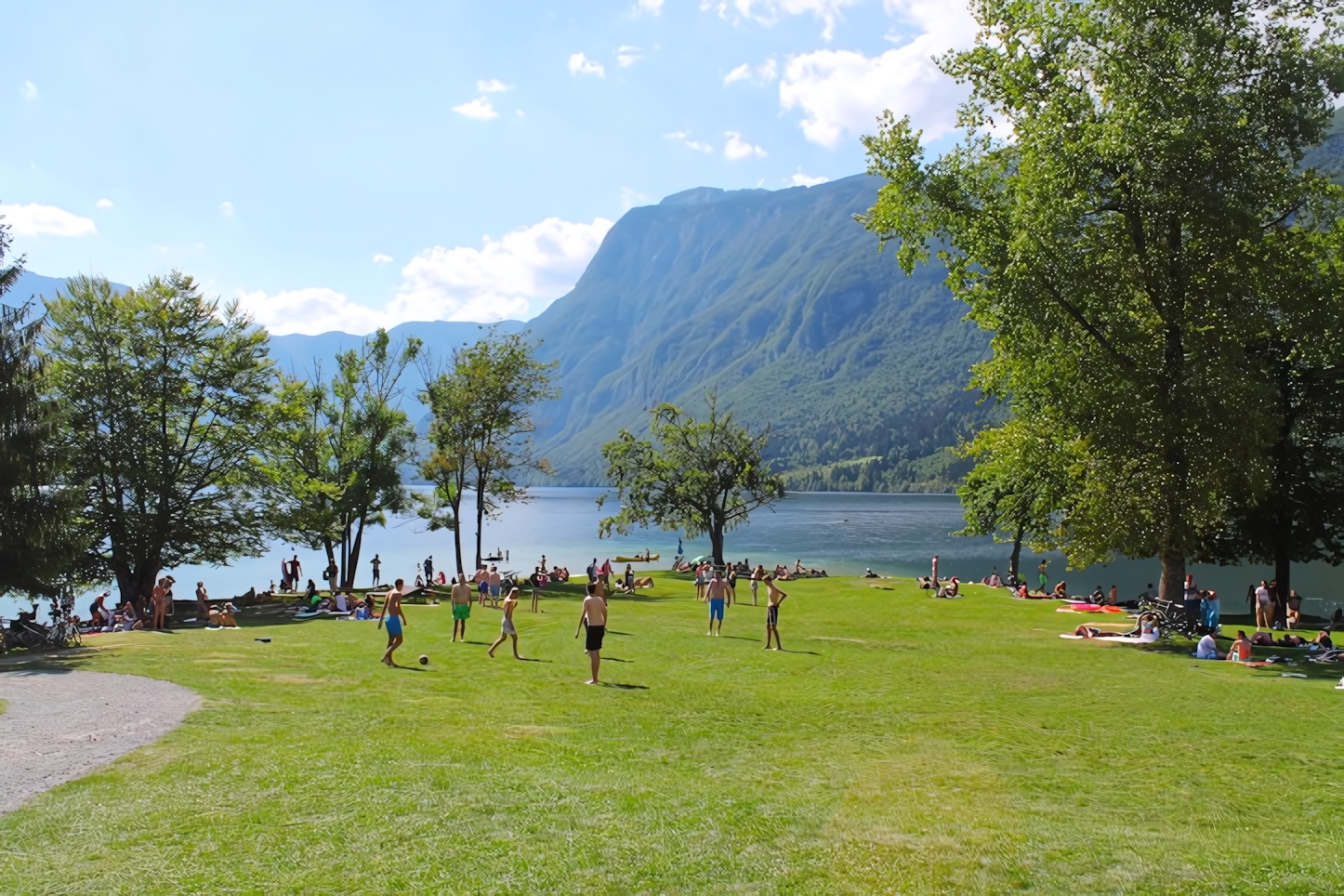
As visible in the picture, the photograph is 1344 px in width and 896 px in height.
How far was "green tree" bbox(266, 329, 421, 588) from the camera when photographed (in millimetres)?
47844

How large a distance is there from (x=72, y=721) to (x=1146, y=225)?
89.7 ft

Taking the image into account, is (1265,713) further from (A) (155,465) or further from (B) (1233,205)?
(A) (155,465)

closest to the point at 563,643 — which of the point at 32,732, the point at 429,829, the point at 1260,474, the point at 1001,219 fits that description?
the point at 32,732

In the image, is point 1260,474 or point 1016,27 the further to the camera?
point 1016,27

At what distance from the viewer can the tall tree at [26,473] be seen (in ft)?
92.1

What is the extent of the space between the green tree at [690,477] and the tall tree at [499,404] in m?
9.14

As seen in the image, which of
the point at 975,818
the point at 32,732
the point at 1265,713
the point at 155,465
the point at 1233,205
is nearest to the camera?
the point at 975,818

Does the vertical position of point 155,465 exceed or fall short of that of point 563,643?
it exceeds it

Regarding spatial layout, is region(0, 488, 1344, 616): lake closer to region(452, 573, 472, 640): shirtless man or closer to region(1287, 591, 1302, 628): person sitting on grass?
region(1287, 591, 1302, 628): person sitting on grass

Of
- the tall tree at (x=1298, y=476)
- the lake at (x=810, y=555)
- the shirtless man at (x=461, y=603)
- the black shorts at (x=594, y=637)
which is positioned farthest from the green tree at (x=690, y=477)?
the black shorts at (x=594, y=637)

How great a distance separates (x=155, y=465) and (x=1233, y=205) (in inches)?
1619

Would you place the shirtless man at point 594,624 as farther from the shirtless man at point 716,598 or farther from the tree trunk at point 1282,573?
the tree trunk at point 1282,573

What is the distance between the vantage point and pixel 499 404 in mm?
54656

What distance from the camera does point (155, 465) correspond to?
39.4 m
